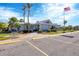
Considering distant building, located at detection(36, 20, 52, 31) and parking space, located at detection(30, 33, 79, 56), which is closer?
parking space, located at detection(30, 33, 79, 56)

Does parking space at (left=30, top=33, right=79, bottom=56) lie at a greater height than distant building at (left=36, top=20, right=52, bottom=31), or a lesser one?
lesser

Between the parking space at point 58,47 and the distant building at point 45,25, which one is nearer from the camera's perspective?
the parking space at point 58,47

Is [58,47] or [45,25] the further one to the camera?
[45,25]

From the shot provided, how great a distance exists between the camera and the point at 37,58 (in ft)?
41.1

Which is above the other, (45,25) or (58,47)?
(45,25)

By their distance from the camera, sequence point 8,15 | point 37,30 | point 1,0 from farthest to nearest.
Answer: point 37,30, point 8,15, point 1,0

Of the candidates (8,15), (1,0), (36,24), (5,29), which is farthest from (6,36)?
(1,0)

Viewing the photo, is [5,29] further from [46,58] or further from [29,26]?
[46,58]

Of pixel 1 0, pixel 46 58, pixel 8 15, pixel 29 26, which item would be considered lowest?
pixel 46 58

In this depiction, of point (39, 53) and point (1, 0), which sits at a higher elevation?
point (1, 0)

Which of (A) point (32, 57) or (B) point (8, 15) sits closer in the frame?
(A) point (32, 57)

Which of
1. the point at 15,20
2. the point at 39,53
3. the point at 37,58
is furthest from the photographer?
the point at 15,20

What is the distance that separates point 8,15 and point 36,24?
14.5 ft

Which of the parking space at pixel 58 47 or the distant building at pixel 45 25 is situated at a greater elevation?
the distant building at pixel 45 25
